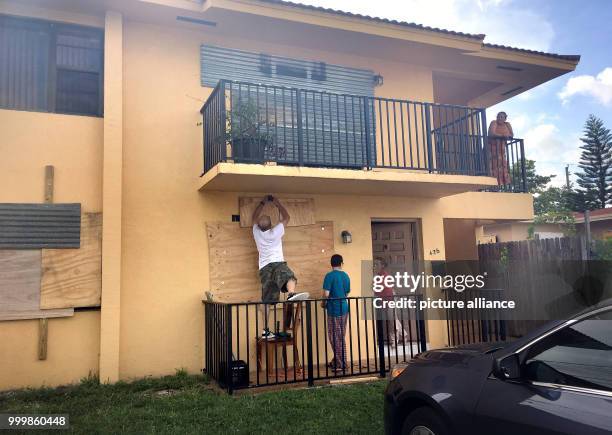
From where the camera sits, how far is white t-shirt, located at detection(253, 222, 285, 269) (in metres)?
7.49

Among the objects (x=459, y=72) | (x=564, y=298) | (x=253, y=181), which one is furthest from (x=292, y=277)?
(x=459, y=72)

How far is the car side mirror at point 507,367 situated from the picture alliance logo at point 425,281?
6105mm

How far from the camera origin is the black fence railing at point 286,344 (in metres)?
6.44

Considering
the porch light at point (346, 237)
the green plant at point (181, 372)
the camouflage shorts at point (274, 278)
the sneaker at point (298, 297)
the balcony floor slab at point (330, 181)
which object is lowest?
the green plant at point (181, 372)

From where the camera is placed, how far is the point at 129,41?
7.57m

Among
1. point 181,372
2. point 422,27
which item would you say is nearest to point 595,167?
point 422,27

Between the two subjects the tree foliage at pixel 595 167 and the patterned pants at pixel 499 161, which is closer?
the patterned pants at pixel 499 161

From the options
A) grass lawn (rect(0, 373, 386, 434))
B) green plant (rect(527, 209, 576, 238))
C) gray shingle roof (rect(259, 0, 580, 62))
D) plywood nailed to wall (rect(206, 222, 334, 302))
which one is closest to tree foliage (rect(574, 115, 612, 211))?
green plant (rect(527, 209, 576, 238))

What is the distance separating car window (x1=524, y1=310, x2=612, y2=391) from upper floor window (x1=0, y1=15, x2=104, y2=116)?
6.80m

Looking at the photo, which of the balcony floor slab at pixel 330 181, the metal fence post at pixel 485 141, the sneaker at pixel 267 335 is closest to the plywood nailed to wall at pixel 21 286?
the balcony floor slab at pixel 330 181

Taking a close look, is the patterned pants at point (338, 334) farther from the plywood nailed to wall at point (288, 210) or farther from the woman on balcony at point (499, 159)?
the woman on balcony at point (499, 159)

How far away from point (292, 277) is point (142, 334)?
92.4 inches

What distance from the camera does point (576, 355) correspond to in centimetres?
284

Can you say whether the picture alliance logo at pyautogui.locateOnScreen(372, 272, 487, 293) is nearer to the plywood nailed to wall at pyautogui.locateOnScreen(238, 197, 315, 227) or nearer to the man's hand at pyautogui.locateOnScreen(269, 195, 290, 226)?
the plywood nailed to wall at pyautogui.locateOnScreen(238, 197, 315, 227)
